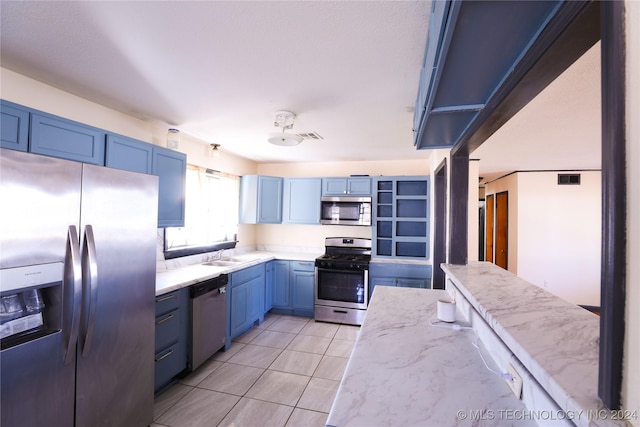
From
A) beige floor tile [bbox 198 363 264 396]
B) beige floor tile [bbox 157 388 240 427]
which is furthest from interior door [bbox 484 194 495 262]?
beige floor tile [bbox 157 388 240 427]

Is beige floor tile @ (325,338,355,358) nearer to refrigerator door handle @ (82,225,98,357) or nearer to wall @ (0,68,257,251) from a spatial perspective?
refrigerator door handle @ (82,225,98,357)

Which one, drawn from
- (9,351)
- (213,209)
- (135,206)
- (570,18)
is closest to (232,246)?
(213,209)

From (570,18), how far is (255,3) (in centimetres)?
110

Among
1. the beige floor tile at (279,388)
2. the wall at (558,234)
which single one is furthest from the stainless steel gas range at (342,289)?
the wall at (558,234)

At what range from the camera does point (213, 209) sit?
386cm

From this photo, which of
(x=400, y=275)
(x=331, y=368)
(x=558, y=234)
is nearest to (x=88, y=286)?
(x=331, y=368)

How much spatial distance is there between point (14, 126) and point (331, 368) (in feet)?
9.52

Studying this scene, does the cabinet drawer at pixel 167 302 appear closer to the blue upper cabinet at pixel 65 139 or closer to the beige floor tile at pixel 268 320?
the blue upper cabinet at pixel 65 139

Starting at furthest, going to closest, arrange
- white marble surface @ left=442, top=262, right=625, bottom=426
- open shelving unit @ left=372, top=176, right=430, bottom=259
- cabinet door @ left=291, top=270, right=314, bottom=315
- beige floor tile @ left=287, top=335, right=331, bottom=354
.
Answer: cabinet door @ left=291, top=270, right=314, bottom=315
open shelving unit @ left=372, top=176, right=430, bottom=259
beige floor tile @ left=287, top=335, right=331, bottom=354
white marble surface @ left=442, top=262, right=625, bottom=426

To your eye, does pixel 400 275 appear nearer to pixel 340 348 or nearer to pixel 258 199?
pixel 340 348

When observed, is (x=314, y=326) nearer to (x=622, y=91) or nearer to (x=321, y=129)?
(x=321, y=129)

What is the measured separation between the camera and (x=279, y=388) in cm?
242

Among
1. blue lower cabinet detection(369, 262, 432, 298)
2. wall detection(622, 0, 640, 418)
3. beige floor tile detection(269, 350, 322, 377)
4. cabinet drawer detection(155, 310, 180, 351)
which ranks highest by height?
wall detection(622, 0, 640, 418)

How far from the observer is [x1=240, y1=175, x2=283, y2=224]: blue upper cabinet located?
4.27 meters
